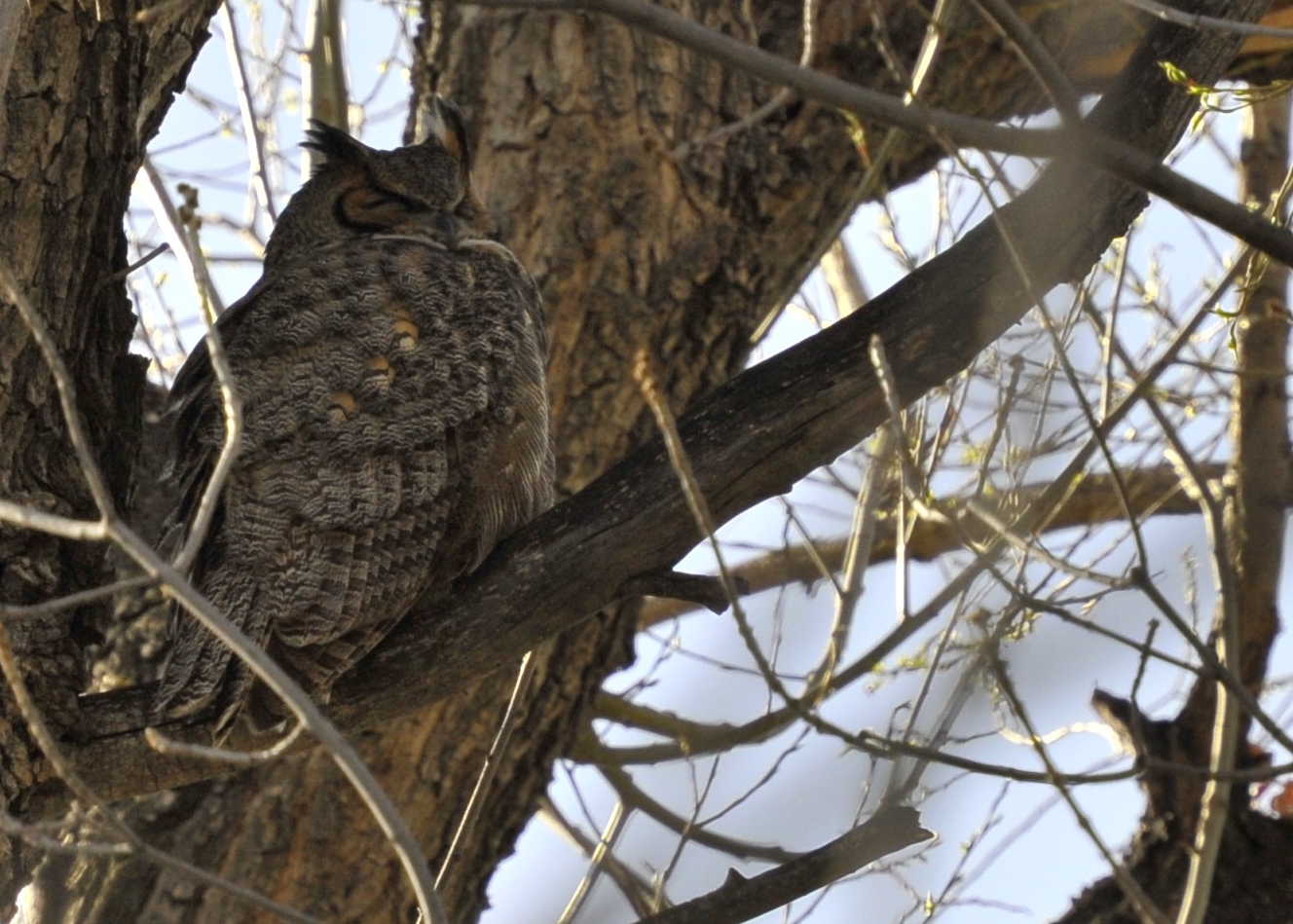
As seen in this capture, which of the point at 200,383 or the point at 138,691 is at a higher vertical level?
the point at 200,383

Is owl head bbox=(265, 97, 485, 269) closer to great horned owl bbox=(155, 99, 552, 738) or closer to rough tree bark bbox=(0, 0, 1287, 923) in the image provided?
great horned owl bbox=(155, 99, 552, 738)

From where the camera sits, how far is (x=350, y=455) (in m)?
2.90

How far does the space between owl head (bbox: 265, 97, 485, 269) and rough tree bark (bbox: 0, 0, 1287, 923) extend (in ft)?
1.70

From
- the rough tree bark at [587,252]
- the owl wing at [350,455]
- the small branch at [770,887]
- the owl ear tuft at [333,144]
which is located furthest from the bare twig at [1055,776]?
the owl ear tuft at [333,144]

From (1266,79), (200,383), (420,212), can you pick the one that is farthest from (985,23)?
(200,383)

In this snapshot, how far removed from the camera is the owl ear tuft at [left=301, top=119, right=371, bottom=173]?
4.05m

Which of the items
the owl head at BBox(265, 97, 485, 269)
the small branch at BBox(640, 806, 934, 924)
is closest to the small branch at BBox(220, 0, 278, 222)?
the owl head at BBox(265, 97, 485, 269)

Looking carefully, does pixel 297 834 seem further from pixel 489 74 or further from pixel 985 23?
pixel 985 23

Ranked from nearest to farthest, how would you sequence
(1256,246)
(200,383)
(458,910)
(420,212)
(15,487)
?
(1256,246)
(15,487)
(200,383)
(420,212)
(458,910)

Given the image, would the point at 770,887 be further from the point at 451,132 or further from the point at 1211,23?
the point at 451,132

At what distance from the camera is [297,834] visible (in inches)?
163

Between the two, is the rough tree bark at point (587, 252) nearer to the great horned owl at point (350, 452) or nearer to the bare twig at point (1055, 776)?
the great horned owl at point (350, 452)

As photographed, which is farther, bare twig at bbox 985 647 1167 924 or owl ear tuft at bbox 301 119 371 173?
A: owl ear tuft at bbox 301 119 371 173

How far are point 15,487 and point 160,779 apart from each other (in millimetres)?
586
